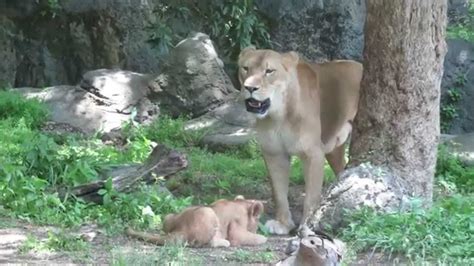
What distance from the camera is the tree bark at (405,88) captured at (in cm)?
837

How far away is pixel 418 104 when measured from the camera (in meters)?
8.45

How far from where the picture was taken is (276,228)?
29.6 feet

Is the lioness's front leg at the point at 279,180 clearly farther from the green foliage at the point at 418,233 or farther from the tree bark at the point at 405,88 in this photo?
the green foliage at the point at 418,233

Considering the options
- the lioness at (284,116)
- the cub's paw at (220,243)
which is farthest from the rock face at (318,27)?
the cub's paw at (220,243)

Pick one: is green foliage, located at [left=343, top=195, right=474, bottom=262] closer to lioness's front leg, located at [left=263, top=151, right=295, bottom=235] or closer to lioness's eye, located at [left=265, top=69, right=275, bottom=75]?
lioness's front leg, located at [left=263, top=151, right=295, bottom=235]

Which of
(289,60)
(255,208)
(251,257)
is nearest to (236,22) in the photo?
(289,60)

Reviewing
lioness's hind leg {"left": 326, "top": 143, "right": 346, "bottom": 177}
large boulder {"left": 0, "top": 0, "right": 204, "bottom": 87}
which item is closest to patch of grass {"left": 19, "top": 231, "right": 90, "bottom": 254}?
lioness's hind leg {"left": 326, "top": 143, "right": 346, "bottom": 177}

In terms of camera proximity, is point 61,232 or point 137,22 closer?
point 61,232

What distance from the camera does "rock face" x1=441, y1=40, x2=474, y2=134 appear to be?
16.7 metres

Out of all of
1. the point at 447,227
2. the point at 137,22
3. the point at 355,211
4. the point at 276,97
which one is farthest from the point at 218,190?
the point at 137,22

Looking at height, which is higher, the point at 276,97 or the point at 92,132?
the point at 276,97

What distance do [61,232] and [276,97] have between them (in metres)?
2.35

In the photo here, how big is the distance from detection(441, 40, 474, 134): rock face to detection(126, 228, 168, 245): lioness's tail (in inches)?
377

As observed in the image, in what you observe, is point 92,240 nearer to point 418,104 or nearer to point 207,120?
point 418,104
